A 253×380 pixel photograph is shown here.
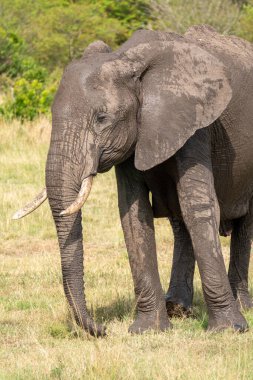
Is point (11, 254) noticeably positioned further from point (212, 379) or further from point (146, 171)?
point (212, 379)

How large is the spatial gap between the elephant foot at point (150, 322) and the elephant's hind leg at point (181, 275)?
0.48 m

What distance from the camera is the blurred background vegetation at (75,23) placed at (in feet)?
76.5

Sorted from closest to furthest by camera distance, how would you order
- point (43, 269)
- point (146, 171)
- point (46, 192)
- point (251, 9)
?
point (46, 192), point (146, 171), point (43, 269), point (251, 9)

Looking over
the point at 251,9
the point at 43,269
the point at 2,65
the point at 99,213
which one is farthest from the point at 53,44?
the point at 43,269

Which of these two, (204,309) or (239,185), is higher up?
(239,185)

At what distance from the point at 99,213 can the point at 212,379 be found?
6.39 metres

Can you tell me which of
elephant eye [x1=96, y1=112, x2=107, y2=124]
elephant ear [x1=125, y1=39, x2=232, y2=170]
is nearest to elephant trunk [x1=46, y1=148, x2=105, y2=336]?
elephant eye [x1=96, y1=112, x2=107, y2=124]

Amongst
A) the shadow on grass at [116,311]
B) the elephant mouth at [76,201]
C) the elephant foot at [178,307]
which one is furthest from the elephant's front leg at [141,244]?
the elephant mouth at [76,201]

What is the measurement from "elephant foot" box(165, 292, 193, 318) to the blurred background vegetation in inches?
526

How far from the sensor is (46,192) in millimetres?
5859

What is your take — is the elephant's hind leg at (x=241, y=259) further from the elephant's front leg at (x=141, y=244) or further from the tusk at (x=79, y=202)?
the tusk at (x=79, y=202)

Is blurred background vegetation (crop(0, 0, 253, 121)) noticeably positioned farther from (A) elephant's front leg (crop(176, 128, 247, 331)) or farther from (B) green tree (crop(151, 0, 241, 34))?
(A) elephant's front leg (crop(176, 128, 247, 331))

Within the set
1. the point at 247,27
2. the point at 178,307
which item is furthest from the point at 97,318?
the point at 247,27

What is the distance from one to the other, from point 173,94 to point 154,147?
0.33 m
